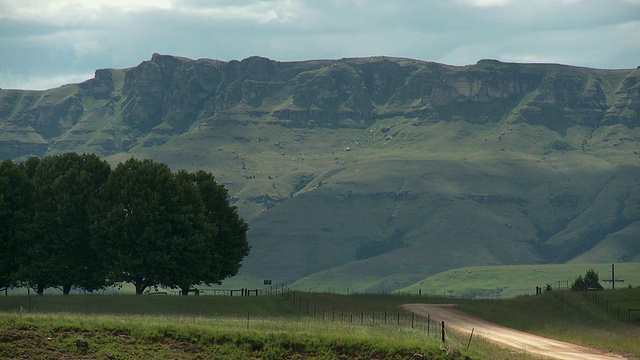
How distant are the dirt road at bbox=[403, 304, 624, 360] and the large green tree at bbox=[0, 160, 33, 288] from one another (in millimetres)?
44926

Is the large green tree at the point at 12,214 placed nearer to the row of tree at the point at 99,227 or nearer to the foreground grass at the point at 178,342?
the row of tree at the point at 99,227

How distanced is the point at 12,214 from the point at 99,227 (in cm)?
987

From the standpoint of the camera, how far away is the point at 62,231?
12231cm

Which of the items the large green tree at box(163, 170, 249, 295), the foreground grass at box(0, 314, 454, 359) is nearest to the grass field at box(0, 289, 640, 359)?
the foreground grass at box(0, 314, 454, 359)

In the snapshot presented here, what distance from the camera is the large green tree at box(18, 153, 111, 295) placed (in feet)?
396

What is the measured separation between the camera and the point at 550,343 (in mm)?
83875

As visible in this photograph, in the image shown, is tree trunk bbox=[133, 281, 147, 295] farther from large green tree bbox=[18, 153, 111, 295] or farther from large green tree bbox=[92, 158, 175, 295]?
large green tree bbox=[18, 153, 111, 295]

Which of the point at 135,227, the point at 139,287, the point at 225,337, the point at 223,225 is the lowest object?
the point at 225,337

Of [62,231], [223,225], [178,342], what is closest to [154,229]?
[62,231]

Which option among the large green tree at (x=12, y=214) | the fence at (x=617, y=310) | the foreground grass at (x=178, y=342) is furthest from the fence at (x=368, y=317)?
the large green tree at (x=12, y=214)

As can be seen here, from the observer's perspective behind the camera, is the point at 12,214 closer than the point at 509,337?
No

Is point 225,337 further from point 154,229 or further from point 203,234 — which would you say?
point 203,234

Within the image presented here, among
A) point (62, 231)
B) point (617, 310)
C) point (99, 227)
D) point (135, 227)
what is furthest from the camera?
point (135, 227)

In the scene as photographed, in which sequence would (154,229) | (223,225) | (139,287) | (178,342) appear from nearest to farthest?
(178,342) < (154,229) < (139,287) < (223,225)
